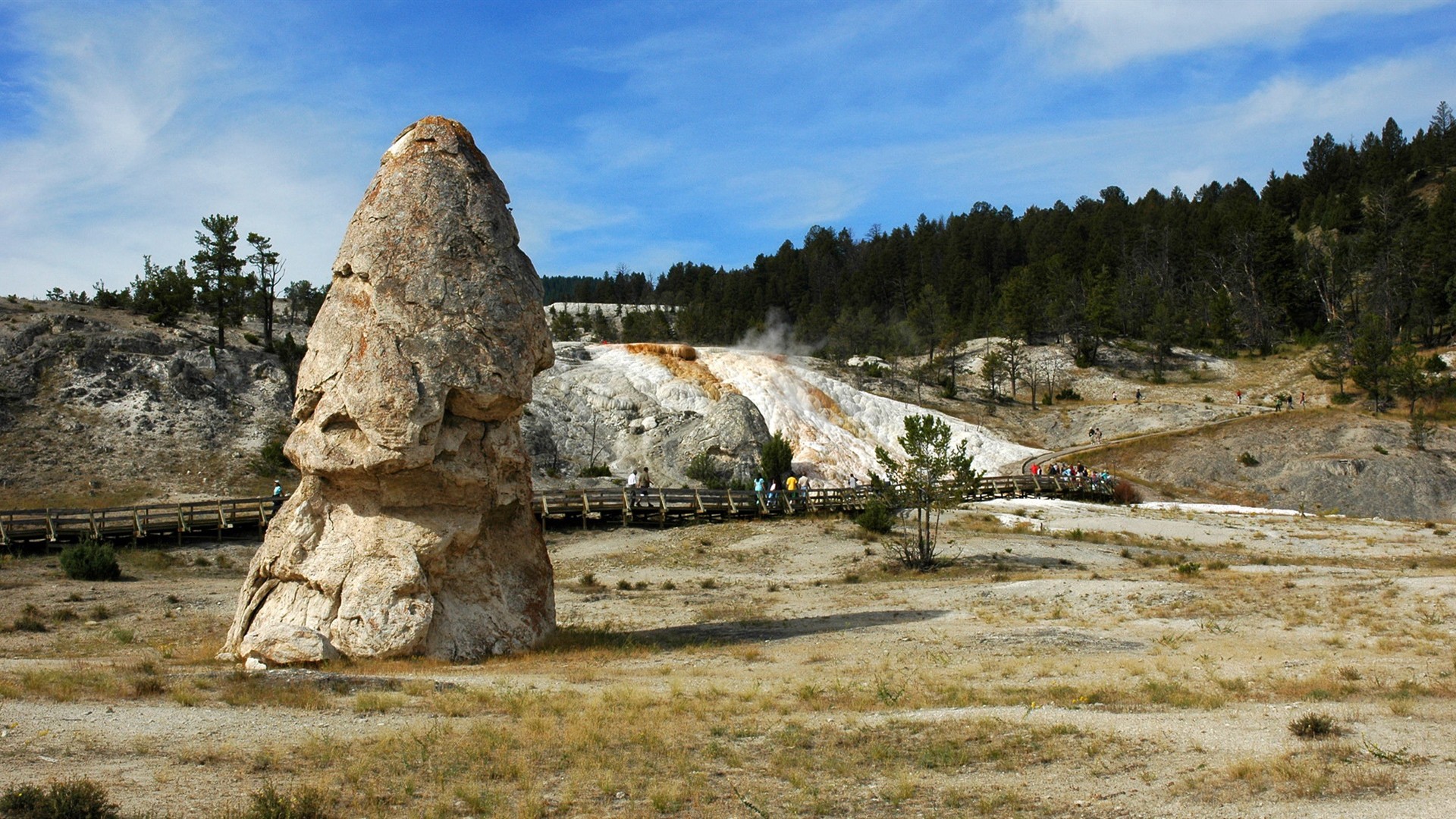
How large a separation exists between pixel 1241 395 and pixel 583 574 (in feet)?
208

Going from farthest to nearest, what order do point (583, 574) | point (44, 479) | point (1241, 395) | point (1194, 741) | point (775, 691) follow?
point (1241, 395), point (44, 479), point (583, 574), point (775, 691), point (1194, 741)

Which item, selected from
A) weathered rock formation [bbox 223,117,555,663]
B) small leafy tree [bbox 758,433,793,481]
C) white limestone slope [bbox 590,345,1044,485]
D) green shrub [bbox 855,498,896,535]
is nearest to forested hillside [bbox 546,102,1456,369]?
white limestone slope [bbox 590,345,1044,485]

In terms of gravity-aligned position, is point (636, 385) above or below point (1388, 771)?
above

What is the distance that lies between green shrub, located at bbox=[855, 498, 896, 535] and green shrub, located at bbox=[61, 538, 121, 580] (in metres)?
22.9

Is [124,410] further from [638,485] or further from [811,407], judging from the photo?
[811,407]

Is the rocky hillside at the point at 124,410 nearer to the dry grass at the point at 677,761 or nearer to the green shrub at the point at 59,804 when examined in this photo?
the dry grass at the point at 677,761

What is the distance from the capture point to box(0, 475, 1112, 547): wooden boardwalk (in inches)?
1286

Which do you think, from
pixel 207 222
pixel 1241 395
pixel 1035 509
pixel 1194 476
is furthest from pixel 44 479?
pixel 1241 395

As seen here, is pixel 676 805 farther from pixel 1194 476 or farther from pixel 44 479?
pixel 1194 476

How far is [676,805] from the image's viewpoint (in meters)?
8.65

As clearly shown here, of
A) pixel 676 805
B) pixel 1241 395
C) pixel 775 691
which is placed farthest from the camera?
pixel 1241 395

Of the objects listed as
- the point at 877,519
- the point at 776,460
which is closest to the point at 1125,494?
the point at 776,460

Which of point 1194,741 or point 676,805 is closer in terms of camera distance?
point 676,805

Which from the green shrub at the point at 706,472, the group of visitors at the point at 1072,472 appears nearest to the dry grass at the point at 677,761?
the green shrub at the point at 706,472
